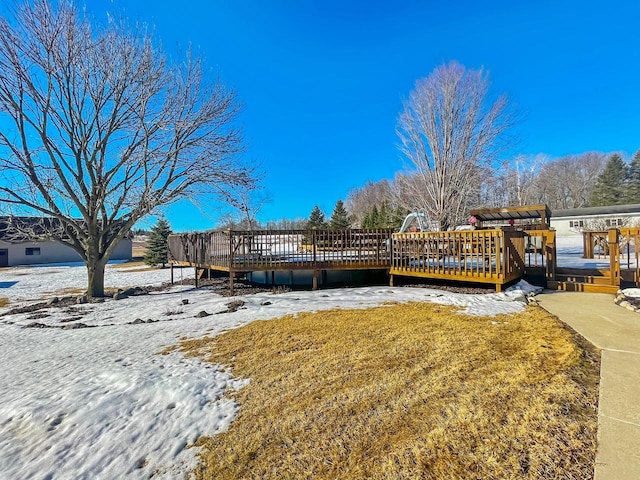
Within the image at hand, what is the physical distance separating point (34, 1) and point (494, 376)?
41.2 ft

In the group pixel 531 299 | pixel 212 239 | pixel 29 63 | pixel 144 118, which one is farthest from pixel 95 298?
pixel 531 299

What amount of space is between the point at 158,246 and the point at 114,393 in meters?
22.8

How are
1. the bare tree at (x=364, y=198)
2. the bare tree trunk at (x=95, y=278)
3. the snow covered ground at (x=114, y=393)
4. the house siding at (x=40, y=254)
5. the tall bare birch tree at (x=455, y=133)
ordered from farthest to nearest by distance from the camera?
the bare tree at (x=364, y=198)
the house siding at (x=40, y=254)
the tall bare birch tree at (x=455, y=133)
the bare tree trunk at (x=95, y=278)
the snow covered ground at (x=114, y=393)

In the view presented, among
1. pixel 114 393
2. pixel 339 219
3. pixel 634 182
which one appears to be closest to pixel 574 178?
pixel 634 182

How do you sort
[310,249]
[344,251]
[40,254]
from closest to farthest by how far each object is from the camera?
[344,251] → [310,249] → [40,254]

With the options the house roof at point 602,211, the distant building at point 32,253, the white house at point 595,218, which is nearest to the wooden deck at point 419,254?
the white house at point 595,218

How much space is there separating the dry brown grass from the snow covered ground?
0.30 m

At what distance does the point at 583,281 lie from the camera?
7082 mm

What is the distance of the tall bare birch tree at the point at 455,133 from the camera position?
11969 millimetres

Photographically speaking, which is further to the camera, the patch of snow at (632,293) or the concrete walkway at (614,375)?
the patch of snow at (632,293)

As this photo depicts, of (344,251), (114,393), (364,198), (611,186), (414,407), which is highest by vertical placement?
(364,198)

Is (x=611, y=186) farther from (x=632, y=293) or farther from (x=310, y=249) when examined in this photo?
(x=310, y=249)

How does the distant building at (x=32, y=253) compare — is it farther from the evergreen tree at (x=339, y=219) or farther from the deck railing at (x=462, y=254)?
the deck railing at (x=462, y=254)

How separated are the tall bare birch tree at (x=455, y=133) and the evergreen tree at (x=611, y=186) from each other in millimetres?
36830
